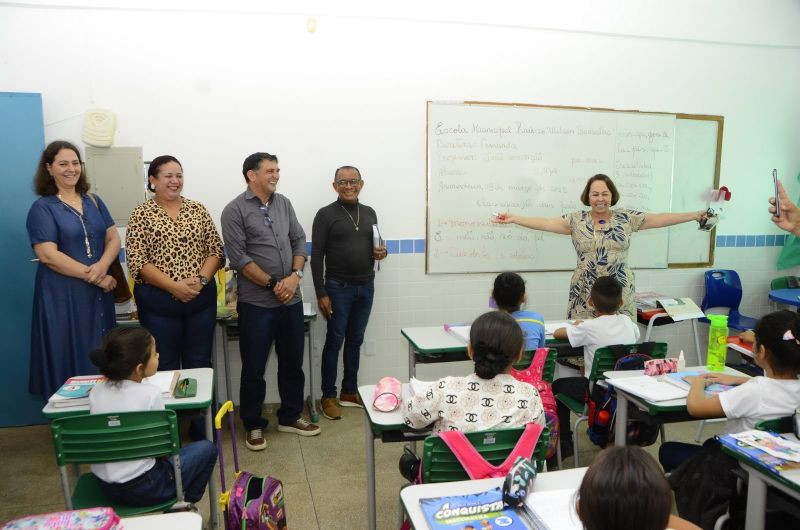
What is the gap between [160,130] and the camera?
391cm

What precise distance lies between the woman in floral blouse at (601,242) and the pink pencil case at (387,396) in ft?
5.65

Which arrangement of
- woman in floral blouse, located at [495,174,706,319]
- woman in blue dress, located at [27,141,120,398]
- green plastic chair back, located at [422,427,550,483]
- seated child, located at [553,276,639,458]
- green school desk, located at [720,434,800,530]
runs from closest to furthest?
green school desk, located at [720,434,800,530] < green plastic chair back, located at [422,427,550,483] < seated child, located at [553,276,639,458] < woman in blue dress, located at [27,141,120,398] < woman in floral blouse, located at [495,174,706,319]

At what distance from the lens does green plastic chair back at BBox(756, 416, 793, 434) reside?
1939 mm

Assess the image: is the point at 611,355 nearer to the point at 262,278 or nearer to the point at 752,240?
the point at 262,278

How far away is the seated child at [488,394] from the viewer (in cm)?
187

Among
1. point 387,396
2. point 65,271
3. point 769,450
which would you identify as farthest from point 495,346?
point 65,271

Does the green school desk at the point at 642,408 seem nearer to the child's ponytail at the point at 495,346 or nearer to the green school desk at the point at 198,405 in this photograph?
the child's ponytail at the point at 495,346

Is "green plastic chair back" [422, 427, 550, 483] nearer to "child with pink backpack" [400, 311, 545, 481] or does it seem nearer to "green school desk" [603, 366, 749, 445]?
"child with pink backpack" [400, 311, 545, 481]

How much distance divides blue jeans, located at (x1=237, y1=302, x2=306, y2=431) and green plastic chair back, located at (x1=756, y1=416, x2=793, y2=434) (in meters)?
2.52

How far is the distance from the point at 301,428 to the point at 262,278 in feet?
3.50

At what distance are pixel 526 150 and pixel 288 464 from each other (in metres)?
2.92

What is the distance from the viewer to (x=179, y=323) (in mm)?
3293

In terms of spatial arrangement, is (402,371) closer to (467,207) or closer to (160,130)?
(467,207)

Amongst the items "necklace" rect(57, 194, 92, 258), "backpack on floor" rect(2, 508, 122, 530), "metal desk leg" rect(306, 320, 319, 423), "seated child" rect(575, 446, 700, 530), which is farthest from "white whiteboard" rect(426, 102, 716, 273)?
"seated child" rect(575, 446, 700, 530)
